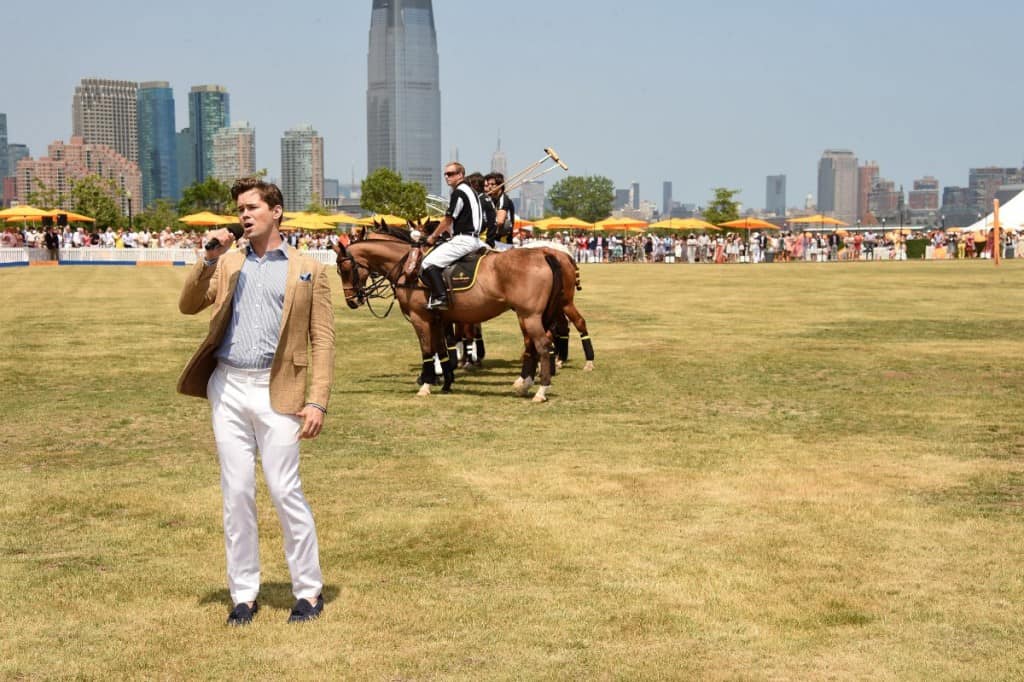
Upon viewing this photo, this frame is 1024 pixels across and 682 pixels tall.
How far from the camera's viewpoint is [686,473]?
33.4ft

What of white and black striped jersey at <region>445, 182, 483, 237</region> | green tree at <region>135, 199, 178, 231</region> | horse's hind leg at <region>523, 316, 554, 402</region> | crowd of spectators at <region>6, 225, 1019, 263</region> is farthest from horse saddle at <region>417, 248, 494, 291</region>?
green tree at <region>135, 199, 178, 231</region>

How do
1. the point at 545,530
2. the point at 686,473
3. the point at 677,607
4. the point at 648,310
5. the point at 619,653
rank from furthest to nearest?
1. the point at 648,310
2. the point at 686,473
3. the point at 545,530
4. the point at 677,607
5. the point at 619,653

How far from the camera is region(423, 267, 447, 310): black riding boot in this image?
14906 mm

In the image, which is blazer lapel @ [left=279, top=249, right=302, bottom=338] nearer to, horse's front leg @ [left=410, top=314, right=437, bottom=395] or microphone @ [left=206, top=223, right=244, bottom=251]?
microphone @ [left=206, top=223, right=244, bottom=251]

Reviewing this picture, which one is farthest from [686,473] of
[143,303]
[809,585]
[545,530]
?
[143,303]

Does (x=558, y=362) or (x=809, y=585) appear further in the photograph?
(x=558, y=362)

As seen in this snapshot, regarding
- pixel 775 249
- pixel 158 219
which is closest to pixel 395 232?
pixel 775 249

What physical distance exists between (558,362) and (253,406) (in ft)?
37.4

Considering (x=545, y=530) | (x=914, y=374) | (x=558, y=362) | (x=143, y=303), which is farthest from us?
(x=143, y=303)

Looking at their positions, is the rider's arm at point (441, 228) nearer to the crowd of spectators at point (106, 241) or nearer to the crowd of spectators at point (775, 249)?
the crowd of spectators at point (106, 241)

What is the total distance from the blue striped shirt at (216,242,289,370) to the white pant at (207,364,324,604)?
0.26 ft

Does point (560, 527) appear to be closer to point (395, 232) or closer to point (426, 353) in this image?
point (426, 353)

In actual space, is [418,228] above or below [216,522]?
above

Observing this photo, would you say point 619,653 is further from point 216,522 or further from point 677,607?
point 216,522
